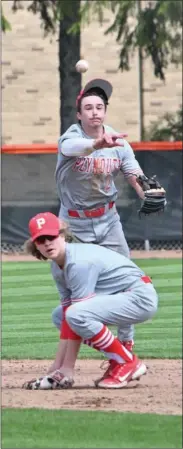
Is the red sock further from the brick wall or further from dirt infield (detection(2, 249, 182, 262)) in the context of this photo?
the brick wall

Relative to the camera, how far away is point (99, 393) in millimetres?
7520

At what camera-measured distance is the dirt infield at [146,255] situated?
18978 millimetres

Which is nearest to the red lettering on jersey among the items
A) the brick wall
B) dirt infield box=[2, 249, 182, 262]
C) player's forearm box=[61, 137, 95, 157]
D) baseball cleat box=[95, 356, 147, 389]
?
player's forearm box=[61, 137, 95, 157]

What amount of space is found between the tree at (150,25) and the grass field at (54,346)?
5.15 metres

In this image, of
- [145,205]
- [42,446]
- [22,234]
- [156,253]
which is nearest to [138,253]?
[156,253]

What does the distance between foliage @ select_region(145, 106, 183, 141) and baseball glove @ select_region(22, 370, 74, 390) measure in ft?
59.0

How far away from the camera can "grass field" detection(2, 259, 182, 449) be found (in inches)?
237

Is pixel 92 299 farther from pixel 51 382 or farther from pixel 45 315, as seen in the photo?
pixel 45 315

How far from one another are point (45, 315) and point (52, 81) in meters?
15.6

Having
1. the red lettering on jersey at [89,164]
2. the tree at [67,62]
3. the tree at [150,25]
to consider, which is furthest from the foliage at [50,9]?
the red lettering on jersey at [89,164]

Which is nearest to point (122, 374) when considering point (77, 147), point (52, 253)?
point (52, 253)

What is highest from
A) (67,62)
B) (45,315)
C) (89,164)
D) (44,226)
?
(89,164)

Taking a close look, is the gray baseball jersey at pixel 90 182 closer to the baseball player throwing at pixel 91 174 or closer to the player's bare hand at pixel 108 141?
the baseball player throwing at pixel 91 174

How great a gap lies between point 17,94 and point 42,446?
21.9 m
